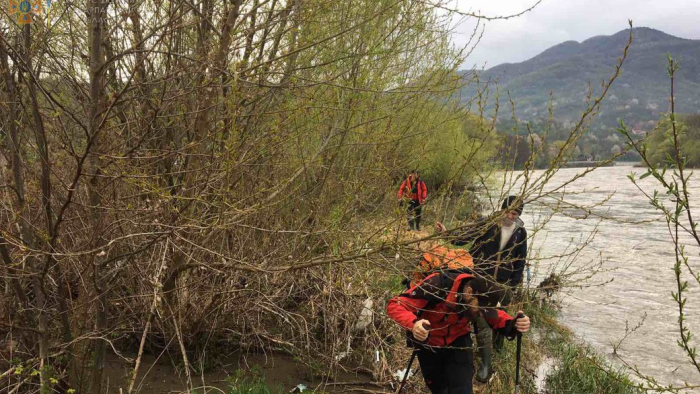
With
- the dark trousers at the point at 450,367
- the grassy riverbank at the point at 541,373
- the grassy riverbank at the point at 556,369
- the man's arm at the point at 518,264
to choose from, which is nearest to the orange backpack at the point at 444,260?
the dark trousers at the point at 450,367

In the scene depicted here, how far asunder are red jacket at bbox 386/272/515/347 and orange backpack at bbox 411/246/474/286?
139mm

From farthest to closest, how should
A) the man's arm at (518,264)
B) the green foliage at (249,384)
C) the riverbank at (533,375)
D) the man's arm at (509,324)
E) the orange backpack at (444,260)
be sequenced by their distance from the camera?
1. the man's arm at (518,264)
2. the riverbank at (533,375)
3. the green foliage at (249,384)
4. the man's arm at (509,324)
5. the orange backpack at (444,260)

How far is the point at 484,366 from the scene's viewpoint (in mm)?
5668


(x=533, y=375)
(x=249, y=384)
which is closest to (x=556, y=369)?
(x=533, y=375)

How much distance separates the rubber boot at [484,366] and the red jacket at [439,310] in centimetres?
187

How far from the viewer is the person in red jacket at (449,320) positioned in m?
3.64

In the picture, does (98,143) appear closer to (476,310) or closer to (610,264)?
(476,310)

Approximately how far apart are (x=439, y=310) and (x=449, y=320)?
4.3 inches

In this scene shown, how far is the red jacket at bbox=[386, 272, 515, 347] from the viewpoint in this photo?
365cm

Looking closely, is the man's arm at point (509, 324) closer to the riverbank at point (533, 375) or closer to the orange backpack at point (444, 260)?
the riverbank at point (533, 375)

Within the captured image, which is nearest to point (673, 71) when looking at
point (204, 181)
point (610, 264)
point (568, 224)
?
point (204, 181)

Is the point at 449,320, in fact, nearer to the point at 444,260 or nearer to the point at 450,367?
the point at 450,367

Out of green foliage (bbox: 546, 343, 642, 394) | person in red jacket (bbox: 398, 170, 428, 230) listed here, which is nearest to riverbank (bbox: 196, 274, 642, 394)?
green foliage (bbox: 546, 343, 642, 394)

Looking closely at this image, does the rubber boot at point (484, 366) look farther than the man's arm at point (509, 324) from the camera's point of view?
Yes
